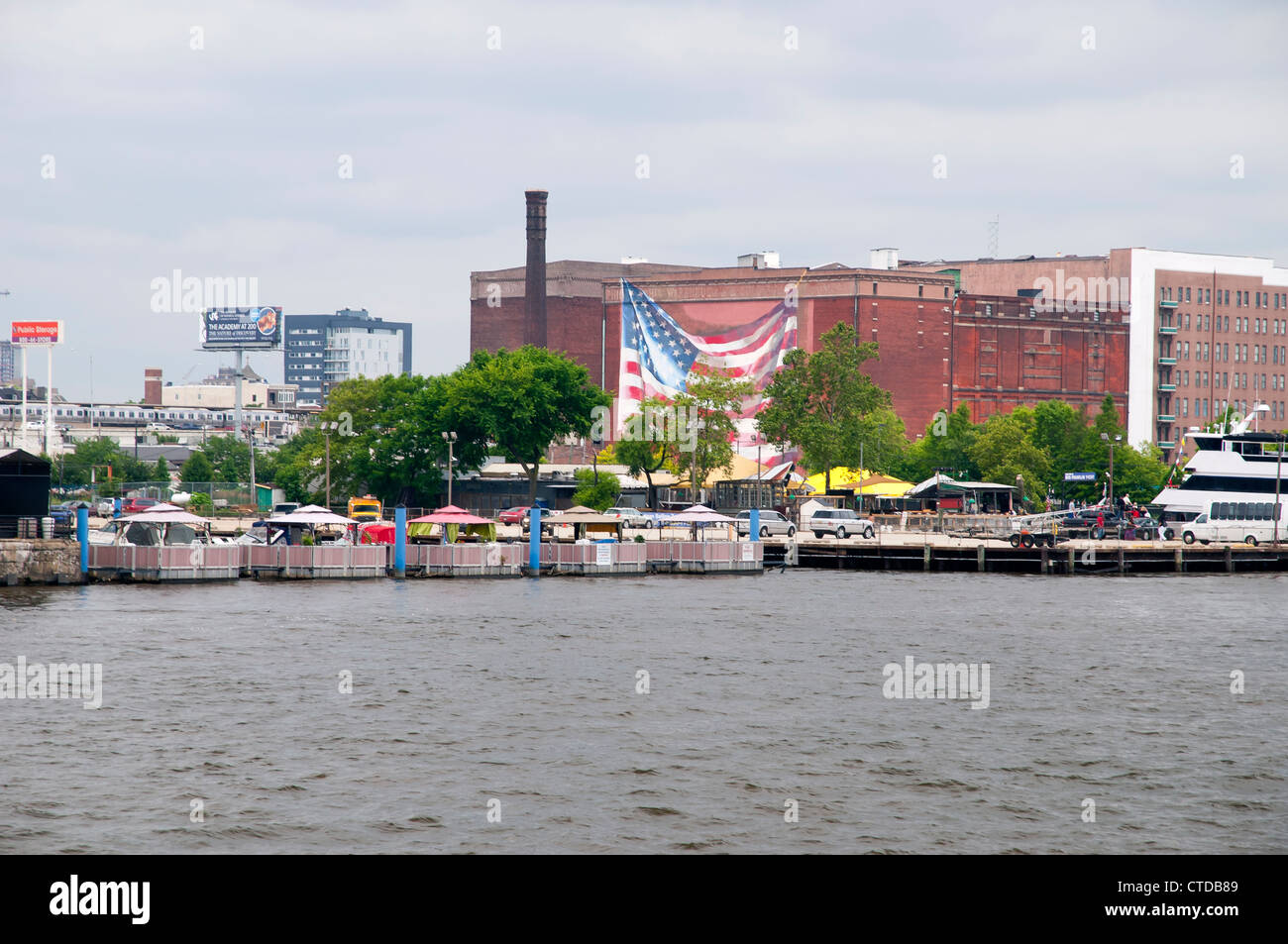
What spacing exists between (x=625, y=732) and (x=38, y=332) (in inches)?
6925

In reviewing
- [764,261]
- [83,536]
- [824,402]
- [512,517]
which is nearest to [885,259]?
[764,261]

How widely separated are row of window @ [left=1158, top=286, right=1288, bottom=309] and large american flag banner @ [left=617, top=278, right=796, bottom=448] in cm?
6257

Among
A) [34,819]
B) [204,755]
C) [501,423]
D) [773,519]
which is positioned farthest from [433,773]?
[501,423]

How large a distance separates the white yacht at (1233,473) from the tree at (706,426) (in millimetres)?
30947

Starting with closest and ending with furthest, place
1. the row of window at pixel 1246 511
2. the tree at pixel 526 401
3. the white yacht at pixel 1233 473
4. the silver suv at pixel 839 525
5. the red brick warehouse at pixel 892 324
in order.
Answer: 1. the silver suv at pixel 839 525
2. the row of window at pixel 1246 511
3. the white yacht at pixel 1233 473
4. the tree at pixel 526 401
5. the red brick warehouse at pixel 892 324

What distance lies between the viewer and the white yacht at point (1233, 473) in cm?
8444

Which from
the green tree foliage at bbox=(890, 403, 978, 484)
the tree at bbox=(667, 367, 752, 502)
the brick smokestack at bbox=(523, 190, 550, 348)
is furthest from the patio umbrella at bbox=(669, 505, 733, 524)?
the brick smokestack at bbox=(523, 190, 550, 348)

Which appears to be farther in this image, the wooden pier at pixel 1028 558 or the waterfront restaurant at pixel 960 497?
the waterfront restaurant at pixel 960 497

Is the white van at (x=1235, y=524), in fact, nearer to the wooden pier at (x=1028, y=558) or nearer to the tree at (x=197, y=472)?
the wooden pier at (x=1028, y=558)

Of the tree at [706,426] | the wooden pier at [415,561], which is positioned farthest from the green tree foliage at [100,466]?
the wooden pier at [415,561]

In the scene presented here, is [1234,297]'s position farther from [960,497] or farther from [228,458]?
[228,458]

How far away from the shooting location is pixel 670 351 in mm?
111625

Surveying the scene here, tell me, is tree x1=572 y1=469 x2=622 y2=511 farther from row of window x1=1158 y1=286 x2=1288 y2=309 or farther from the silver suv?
row of window x1=1158 y1=286 x2=1288 y2=309

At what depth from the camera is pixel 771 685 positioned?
36.0m
